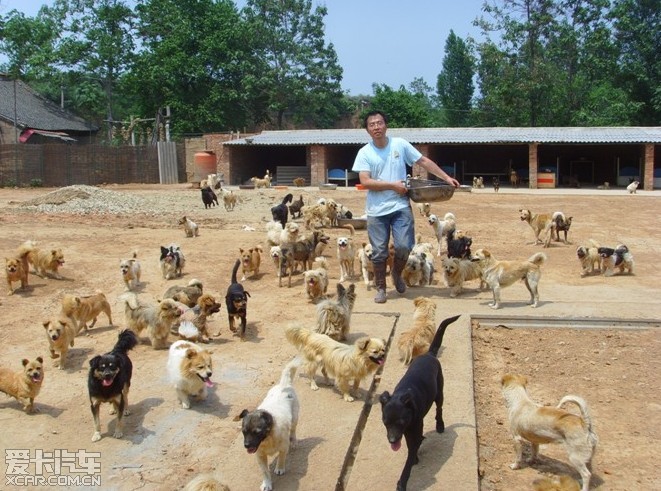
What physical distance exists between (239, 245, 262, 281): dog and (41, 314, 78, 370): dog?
3.91 metres

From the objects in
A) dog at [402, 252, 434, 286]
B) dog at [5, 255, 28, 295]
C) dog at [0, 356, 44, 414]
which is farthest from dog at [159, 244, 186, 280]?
dog at [0, 356, 44, 414]

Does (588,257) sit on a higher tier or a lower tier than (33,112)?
lower

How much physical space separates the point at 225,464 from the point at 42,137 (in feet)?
131

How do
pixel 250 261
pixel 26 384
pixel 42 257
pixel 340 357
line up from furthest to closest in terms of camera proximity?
pixel 250 261, pixel 42 257, pixel 26 384, pixel 340 357

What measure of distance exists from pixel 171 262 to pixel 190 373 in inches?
209

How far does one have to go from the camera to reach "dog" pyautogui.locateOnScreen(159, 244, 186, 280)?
1066cm

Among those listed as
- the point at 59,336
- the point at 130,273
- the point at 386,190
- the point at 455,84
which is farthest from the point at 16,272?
the point at 455,84

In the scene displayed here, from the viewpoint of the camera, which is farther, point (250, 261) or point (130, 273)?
point (250, 261)

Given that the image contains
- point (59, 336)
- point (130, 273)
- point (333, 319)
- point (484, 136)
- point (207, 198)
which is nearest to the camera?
point (333, 319)

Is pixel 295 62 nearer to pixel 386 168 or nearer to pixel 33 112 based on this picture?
pixel 33 112

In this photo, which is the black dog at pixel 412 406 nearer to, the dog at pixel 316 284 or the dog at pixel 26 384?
the dog at pixel 26 384

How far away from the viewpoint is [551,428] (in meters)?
4.34

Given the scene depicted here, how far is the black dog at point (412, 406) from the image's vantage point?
3.86m

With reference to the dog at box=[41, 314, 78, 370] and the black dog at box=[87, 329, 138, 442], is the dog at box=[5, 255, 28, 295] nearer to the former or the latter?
the dog at box=[41, 314, 78, 370]
